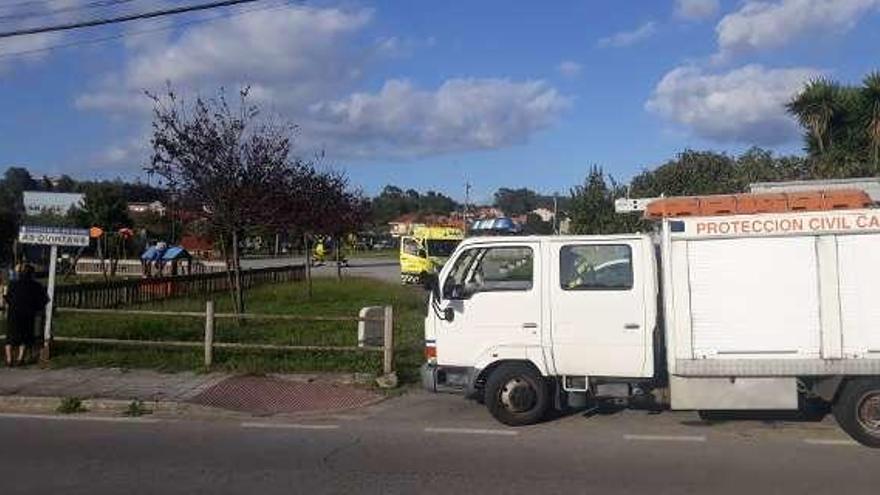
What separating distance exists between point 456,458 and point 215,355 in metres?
7.13

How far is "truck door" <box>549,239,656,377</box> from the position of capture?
10.2 meters

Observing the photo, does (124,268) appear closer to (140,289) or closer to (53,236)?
(140,289)

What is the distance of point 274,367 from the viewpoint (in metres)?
14.4

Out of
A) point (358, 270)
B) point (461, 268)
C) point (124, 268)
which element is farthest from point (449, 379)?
point (358, 270)

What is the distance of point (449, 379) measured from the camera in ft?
35.7

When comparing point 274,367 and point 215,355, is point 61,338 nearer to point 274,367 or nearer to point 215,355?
point 215,355

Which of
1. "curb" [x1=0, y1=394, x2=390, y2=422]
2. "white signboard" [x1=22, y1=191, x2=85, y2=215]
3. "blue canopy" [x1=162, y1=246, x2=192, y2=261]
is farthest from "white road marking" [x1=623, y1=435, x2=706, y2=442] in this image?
"white signboard" [x1=22, y1=191, x2=85, y2=215]

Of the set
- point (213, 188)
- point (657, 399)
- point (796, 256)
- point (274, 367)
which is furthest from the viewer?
point (213, 188)

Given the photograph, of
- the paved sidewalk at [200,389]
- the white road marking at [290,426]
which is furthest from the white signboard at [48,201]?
the white road marking at [290,426]

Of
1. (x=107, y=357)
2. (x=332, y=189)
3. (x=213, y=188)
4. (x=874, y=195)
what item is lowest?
(x=107, y=357)

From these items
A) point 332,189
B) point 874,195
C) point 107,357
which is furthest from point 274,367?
point 332,189

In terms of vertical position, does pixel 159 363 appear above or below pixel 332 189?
below

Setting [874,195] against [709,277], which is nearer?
[709,277]

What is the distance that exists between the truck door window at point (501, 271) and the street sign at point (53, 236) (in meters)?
7.74
